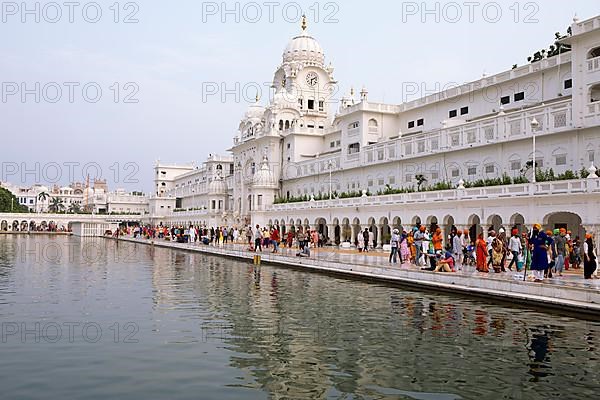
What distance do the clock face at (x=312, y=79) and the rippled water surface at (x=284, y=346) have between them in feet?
186

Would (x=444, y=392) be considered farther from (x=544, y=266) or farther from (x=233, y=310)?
(x=544, y=266)

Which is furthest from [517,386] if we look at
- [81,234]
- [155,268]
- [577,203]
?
[81,234]

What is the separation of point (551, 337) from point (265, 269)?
18.0m

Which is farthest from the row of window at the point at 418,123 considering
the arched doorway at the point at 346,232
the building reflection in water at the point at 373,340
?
the building reflection in water at the point at 373,340

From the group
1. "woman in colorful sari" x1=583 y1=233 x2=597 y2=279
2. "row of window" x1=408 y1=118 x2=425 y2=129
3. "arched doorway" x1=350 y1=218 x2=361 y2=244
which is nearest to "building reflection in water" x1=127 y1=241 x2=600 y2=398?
"woman in colorful sari" x1=583 y1=233 x2=597 y2=279

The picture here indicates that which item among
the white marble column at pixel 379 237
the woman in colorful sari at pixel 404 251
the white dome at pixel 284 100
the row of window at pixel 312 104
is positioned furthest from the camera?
the row of window at pixel 312 104

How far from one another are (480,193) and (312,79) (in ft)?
148

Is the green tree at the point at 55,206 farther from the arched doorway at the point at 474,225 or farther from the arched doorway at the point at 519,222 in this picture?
the arched doorway at the point at 519,222

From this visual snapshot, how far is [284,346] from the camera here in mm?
12023

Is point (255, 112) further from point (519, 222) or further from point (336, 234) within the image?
point (519, 222)

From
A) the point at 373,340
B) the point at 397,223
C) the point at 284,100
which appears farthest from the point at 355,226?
the point at 373,340

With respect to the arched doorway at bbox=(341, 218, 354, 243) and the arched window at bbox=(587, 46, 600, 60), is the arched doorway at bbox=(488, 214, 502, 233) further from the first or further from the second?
the arched doorway at bbox=(341, 218, 354, 243)

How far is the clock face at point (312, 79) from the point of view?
74438 mm

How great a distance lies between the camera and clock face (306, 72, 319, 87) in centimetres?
7444
